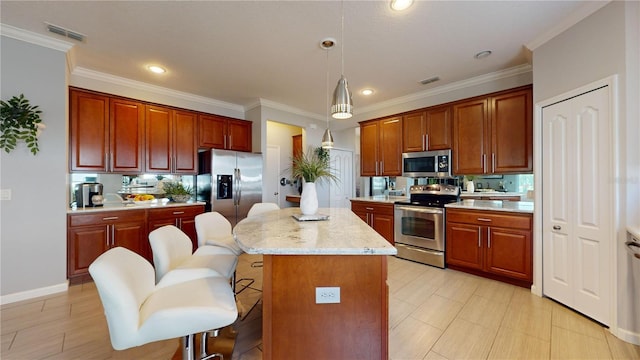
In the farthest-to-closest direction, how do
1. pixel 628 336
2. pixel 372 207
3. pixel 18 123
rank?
pixel 372 207, pixel 18 123, pixel 628 336

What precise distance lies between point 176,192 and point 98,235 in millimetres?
1095

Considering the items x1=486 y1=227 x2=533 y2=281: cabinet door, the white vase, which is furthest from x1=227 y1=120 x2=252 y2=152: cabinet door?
x1=486 y1=227 x2=533 y2=281: cabinet door

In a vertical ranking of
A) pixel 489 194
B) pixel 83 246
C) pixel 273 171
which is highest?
pixel 273 171

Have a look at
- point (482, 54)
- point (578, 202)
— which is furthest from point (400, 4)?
point (578, 202)

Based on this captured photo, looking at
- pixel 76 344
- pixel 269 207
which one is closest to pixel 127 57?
pixel 269 207

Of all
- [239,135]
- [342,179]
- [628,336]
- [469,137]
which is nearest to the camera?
[628,336]

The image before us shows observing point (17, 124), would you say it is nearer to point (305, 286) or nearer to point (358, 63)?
point (305, 286)

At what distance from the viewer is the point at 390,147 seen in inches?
173

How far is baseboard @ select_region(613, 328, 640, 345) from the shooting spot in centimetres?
183

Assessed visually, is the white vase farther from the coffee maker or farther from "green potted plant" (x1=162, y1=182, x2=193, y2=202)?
the coffee maker

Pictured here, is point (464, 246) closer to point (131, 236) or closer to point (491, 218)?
point (491, 218)

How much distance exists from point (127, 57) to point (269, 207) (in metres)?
2.44

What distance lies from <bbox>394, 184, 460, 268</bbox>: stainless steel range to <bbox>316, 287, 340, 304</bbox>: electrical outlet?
264 cm

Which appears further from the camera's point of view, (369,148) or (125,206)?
(369,148)
